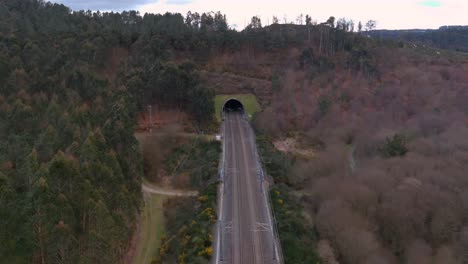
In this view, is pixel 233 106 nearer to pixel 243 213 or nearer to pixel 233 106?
pixel 233 106

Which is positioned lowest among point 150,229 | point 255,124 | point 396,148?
point 150,229

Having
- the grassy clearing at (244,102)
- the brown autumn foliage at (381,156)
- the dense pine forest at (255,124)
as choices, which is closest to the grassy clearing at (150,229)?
the dense pine forest at (255,124)

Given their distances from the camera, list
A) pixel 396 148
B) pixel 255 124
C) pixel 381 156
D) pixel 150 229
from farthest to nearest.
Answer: pixel 255 124
pixel 381 156
pixel 396 148
pixel 150 229

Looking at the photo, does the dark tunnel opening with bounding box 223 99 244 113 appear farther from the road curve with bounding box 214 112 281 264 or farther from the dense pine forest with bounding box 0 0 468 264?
the road curve with bounding box 214 112 281 264

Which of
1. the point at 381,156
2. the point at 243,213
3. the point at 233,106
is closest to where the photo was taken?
the point at 243,213

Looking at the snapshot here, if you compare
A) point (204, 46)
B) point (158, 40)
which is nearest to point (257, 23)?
point (204, 46)

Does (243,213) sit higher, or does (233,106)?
(233,106)

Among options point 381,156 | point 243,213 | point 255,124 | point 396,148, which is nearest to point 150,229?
point 243,213

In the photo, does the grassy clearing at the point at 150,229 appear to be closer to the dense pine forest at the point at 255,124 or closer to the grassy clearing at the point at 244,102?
the dense pine forest at the point at 255,124

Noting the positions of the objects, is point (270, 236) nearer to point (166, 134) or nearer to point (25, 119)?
point (166, 134)
